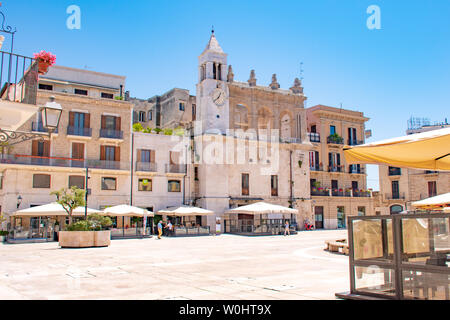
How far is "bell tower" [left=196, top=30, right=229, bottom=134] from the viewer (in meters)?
39.6

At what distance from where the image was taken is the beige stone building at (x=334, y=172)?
4672 centimetres

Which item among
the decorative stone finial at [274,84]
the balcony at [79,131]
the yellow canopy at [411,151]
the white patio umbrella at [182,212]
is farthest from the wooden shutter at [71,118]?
the yellow canopy at [411,151]

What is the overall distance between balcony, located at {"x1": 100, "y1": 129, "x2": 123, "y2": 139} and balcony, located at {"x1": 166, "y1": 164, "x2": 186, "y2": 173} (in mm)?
4900

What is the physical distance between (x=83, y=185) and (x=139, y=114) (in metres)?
20.5

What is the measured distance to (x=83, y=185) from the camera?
111 ft

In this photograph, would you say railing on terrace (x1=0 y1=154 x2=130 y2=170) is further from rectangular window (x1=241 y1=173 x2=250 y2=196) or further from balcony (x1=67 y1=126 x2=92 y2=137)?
rectangular window (x1=241 y1=173 x2=250 y2=196)

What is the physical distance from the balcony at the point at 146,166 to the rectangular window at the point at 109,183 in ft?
7.22

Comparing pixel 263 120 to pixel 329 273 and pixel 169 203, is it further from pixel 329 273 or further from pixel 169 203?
pixel 329 273

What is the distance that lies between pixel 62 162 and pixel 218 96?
1518 centimetres

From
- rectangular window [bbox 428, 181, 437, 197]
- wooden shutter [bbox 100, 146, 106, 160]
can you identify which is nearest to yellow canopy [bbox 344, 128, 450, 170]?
wooden shutter [bbox 100, 146, 106, 160]

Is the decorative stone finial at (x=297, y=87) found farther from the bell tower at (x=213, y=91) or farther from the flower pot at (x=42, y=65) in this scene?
the flower pot at (x=42, y=65)
